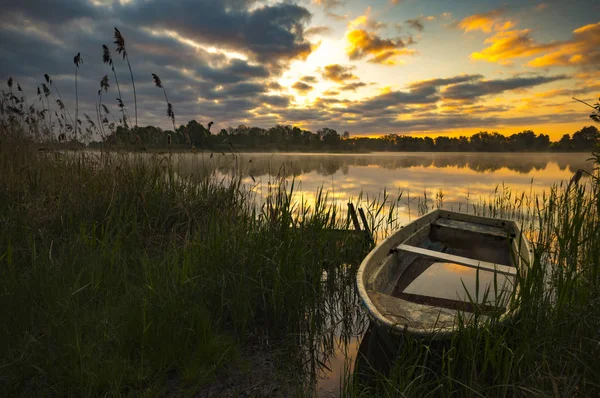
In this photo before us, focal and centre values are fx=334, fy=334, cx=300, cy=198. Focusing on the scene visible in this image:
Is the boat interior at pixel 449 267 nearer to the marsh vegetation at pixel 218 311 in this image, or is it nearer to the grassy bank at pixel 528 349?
the grassy bank at pixel 528 349

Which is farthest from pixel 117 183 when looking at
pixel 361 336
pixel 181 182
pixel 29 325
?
pixel 361 336

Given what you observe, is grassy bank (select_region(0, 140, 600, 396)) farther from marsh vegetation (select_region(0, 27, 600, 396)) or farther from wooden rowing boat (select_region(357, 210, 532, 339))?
wooden rowing boat (select_region(357, 210, 532, 339))

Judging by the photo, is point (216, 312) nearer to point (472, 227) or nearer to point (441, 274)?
point (441, 274)

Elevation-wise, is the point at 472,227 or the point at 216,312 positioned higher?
the point at 472,227

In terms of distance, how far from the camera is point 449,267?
17.9 ft

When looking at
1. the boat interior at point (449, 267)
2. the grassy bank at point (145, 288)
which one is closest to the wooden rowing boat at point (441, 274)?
the boat interior at point (449, 267)

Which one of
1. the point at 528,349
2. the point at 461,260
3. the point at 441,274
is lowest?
the point at 441,274

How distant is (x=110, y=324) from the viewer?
2.82 meters

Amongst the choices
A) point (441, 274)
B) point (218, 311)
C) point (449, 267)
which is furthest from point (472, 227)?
point (218, 311)

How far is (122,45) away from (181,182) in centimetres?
246

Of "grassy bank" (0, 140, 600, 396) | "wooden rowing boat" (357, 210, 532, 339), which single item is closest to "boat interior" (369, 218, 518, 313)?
"wooden rowing boat" (357, 210, 532, 339)

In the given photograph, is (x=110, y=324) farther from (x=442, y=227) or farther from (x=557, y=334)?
(x=442, y=227)

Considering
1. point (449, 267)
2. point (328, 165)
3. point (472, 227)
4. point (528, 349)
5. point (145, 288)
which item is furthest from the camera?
point (328, 165)

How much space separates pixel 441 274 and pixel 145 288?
13.5ft
